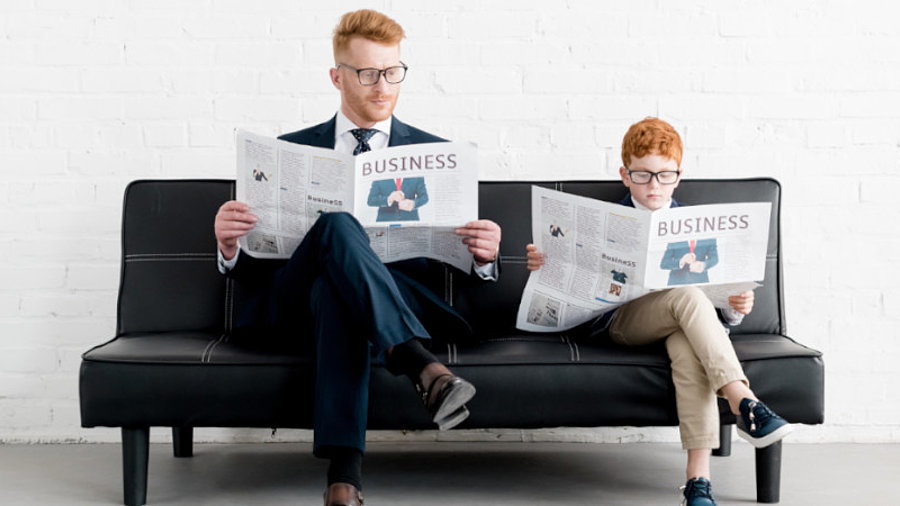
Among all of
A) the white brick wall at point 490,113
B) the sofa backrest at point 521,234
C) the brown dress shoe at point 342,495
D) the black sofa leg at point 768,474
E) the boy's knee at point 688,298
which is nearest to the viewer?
the brown dress shoe at point 342,495

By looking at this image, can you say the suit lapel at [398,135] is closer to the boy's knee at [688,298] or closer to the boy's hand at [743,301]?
the boy's knee at [688,298]

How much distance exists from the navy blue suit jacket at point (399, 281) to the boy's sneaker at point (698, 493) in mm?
642

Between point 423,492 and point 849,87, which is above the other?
point 849,87

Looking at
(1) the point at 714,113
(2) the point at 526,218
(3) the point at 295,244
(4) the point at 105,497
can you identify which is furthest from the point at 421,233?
(1) the point at 714,113

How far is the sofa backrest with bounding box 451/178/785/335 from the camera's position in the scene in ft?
8.86

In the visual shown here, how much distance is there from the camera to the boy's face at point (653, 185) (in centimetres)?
242

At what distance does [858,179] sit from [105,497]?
237cm

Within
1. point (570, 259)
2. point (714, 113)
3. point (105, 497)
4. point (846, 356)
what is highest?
point (714, 113)

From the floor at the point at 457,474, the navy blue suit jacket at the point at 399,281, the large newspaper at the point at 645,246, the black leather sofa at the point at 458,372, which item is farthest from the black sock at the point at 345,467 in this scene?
the large newspaper at the point at 645,246

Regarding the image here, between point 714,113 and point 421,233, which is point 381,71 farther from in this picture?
point 714,113

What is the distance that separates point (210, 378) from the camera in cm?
222

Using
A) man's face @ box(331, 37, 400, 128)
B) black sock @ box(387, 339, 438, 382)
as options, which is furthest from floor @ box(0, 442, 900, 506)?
man's face @ box(331, 37, 400, 128)

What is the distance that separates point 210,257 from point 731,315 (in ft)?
4.56

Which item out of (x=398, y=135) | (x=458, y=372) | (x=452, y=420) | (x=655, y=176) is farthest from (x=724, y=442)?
(x=398, y=135)
